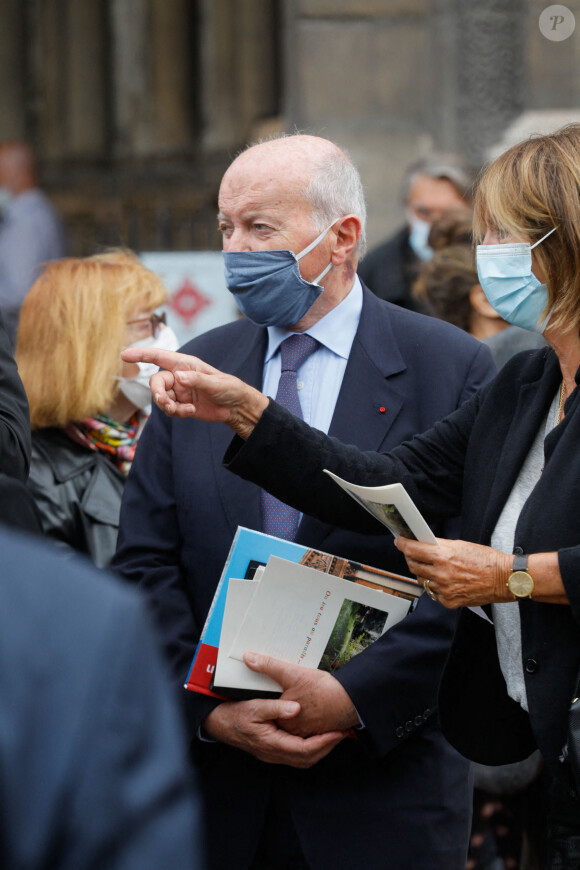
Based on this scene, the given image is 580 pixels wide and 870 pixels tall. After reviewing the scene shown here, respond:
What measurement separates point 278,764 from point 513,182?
1.46 metres

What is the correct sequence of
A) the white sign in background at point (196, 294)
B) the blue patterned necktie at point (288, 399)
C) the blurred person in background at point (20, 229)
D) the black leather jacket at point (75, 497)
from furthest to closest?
the blurred person in background at point (20, 229)
the white sign in background at point (196, 294)
the black leather jacket at point (75, 497)
the blue patterned necktie at point (288, 399)

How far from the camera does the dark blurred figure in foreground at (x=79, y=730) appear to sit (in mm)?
1013

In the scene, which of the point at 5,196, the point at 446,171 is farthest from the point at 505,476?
the point at 5,196

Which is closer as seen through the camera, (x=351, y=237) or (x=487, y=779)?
(x=351, y=237)

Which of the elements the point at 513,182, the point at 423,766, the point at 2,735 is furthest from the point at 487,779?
the point at 2,735

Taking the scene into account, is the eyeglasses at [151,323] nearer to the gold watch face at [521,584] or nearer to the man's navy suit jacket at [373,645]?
the man's navy suit jacket at [373,645]

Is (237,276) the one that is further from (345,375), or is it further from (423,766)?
(423,766)

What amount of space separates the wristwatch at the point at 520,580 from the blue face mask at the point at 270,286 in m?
1.07

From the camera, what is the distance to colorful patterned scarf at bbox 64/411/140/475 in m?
3.98

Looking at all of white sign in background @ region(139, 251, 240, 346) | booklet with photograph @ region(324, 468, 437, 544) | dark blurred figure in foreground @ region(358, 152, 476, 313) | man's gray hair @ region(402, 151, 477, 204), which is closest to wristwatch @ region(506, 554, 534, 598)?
booklet with photograph @ region(324, 468, 437, 544)

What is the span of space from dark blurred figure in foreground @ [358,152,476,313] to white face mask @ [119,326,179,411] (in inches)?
85.3

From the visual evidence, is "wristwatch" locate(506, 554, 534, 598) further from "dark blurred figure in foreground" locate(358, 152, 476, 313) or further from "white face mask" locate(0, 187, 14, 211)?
"white face mask" locate(0, 187, 14, 211)

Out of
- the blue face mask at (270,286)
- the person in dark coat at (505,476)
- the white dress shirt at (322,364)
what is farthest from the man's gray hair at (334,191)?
the person in dark coat at (505,476)

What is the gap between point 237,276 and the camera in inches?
125
